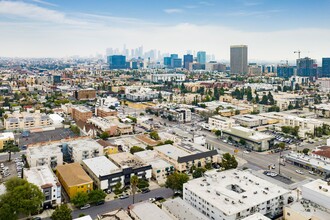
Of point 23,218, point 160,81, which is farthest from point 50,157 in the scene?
point 160,81

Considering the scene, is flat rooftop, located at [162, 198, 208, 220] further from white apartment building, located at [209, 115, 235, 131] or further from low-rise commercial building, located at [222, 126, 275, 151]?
white apartment building, located at [209, 115, 235, 131]

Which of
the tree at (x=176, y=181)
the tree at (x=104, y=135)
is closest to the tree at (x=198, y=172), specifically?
the tree at (x=176, y=181)

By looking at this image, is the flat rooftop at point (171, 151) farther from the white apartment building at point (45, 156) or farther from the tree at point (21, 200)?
the tree at point (21, 200)

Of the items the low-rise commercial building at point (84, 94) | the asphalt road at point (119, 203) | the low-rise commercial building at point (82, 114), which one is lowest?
the asphalt road at point (119, 203)

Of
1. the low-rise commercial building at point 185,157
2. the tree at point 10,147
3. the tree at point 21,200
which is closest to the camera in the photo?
the tree at point 21,200

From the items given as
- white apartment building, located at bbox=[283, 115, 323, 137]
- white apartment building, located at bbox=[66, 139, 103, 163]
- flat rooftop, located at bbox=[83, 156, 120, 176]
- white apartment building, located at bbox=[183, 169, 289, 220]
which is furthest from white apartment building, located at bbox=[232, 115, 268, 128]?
flat rooftop, located at bbox=[83, 156, 120, 176]

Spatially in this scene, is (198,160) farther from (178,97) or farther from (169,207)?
(178,97)
